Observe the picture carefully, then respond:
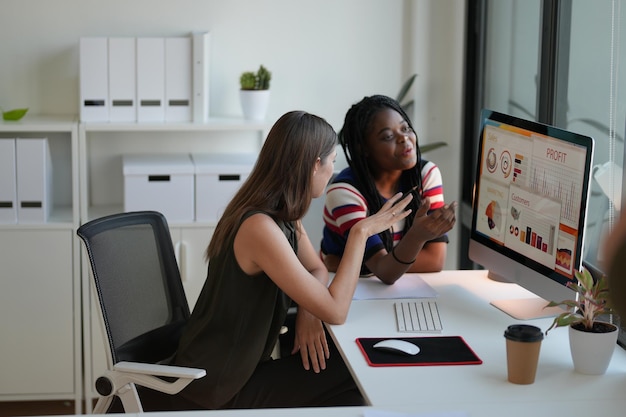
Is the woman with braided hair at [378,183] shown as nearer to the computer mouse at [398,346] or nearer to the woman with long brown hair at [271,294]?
the woman with long brown hair at [271,294]

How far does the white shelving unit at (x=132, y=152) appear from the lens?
340cm

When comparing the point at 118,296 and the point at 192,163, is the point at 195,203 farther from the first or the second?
the point at 118,296

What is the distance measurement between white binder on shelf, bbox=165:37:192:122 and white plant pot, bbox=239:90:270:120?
24cm

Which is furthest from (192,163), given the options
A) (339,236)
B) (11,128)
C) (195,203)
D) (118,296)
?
(118,296)

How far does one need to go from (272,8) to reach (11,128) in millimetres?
1235

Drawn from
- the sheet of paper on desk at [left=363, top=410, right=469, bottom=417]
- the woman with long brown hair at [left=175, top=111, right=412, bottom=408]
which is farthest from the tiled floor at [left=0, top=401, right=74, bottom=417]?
→ the sheet of paper on desk at [left=363, top=410, right=469, bottom=417]

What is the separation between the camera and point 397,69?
3.84 m

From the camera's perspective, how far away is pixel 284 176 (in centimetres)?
213

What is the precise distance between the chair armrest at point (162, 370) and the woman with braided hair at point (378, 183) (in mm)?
782

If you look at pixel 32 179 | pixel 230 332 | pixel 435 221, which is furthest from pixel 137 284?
pixel 32 179

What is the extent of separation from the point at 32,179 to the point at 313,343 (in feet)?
5.60

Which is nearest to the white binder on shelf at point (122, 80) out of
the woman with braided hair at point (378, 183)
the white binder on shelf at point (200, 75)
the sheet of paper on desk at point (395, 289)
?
the white binder on shelf at point (200, 75)

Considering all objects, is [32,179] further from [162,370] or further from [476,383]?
[476,383]

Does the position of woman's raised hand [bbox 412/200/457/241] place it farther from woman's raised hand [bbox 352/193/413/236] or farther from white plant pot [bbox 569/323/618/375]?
white plant pot [bbox 569/323/618/375]
